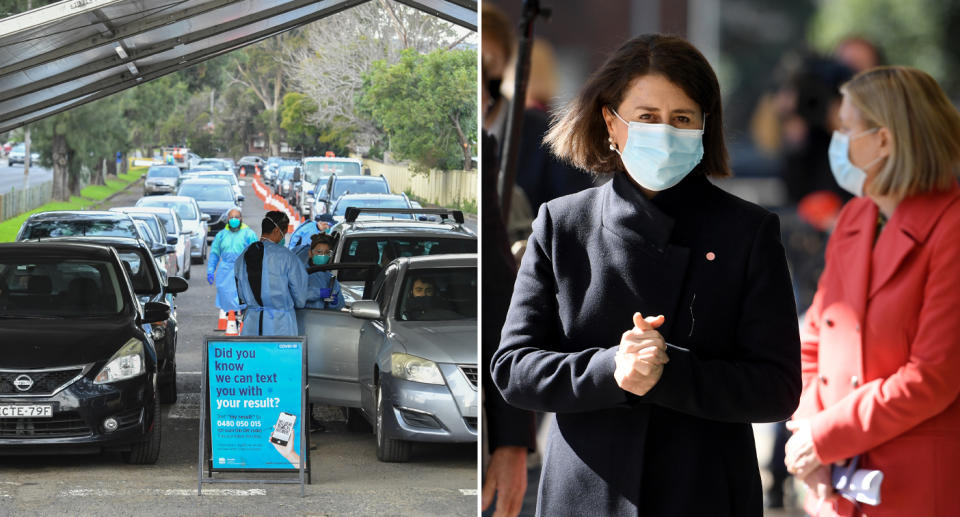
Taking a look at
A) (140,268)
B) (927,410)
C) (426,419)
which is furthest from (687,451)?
(140,268)

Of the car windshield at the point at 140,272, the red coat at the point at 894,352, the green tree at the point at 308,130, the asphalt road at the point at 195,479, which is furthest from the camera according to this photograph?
the car windshield at the point at 140,272

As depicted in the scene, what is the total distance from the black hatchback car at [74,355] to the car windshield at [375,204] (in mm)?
1243

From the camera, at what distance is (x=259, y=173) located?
24.9 feet

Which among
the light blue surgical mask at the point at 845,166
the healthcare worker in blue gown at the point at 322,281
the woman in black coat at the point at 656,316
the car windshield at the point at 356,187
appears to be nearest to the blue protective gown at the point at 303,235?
the healthcare worker in blue gown at the point at 322,281

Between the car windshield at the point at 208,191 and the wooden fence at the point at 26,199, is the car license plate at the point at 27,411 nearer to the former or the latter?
the wooden fence at the point at 26,199

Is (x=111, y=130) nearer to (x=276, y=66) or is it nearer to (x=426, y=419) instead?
(x=276, y=66)

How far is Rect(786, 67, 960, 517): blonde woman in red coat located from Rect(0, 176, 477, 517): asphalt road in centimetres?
393

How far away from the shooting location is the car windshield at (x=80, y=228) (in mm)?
7438

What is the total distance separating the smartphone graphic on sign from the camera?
6945 mm

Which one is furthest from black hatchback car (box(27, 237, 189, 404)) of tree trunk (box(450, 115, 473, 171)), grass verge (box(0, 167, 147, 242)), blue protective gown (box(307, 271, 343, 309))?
tree trunk (box(450, 115, 473, 171))

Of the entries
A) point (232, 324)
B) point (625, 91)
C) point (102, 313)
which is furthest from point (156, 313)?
point (625, 91)

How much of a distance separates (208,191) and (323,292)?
0.96 m

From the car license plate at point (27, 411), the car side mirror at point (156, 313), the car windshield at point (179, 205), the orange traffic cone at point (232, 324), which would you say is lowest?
the car license plate at point (27, 411)

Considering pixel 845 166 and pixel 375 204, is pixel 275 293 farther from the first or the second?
pixel 845 166
